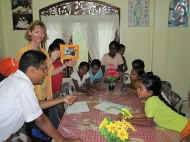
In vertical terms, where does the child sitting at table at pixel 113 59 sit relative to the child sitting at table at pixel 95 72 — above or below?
above

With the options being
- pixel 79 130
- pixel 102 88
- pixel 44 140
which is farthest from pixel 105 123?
pixel 102 88

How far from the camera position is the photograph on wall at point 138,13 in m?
4.98

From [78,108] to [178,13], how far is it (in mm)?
3045

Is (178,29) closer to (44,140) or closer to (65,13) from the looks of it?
(65,13)

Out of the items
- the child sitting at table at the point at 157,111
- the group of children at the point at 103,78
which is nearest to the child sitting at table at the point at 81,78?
the group of children at the point at 103,78

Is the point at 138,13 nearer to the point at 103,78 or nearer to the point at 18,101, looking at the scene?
the point at 103,78

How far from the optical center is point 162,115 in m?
2.32

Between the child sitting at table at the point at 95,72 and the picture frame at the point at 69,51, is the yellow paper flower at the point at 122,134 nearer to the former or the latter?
the picture frame at the point at 69,51

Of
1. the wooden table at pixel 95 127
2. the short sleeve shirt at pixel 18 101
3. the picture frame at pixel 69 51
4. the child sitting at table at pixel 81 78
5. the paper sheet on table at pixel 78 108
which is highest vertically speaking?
the picture frame at pixel 69 51

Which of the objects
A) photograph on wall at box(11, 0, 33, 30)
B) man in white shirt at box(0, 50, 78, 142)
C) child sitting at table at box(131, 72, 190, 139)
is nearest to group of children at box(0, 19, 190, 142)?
child sitting at table at box(131, 72, 190, 139)

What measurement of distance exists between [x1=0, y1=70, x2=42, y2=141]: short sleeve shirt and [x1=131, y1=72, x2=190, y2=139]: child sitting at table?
0.84 m

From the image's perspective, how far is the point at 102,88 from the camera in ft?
11.3

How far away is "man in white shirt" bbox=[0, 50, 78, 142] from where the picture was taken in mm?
1742

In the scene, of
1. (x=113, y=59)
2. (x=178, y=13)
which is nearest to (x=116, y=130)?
(x=113, y=59)
